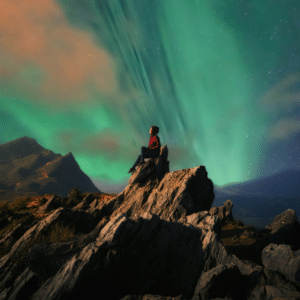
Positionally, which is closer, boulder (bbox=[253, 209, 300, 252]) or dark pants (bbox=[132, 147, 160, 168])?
boulder (bbox=[253, 209, 300, 252])

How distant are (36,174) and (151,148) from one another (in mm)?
182740

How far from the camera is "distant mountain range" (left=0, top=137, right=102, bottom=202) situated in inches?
5035

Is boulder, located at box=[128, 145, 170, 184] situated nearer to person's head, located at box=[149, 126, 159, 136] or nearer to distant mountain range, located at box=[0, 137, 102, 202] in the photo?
person's head, located at box=[149, 126, 159, 136]

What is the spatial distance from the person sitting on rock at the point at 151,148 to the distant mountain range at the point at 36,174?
368ft

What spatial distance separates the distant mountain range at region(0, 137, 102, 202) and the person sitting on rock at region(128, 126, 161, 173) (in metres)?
112

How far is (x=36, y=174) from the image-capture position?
154 m

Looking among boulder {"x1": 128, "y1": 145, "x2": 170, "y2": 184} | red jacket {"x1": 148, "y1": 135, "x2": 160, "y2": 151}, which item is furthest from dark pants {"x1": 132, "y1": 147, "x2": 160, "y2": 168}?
boulder {"x1": 128, "y1": 145, "x2": 170, "y2": 184}

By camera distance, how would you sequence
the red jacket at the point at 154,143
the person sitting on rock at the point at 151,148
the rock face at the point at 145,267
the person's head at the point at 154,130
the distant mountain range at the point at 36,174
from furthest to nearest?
the distant mountain range at the point at 36,174, the red jacket at the point at 154,143, the person sitting on rock at the point at 151,148, the person's head at the point at 154,130, the rock face at the point at 145,267

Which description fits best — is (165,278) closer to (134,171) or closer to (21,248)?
(21,248)

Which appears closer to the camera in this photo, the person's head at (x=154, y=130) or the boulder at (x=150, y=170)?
the person's head at (x=154, y=130)

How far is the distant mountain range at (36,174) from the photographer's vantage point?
420ft

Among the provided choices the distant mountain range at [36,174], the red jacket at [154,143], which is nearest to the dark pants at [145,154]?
the red jacket at [154,143]

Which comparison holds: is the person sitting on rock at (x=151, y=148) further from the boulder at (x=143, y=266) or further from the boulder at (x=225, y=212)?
the boulder at (x=225, y=212)

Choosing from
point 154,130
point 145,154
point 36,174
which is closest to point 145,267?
point 145,154
